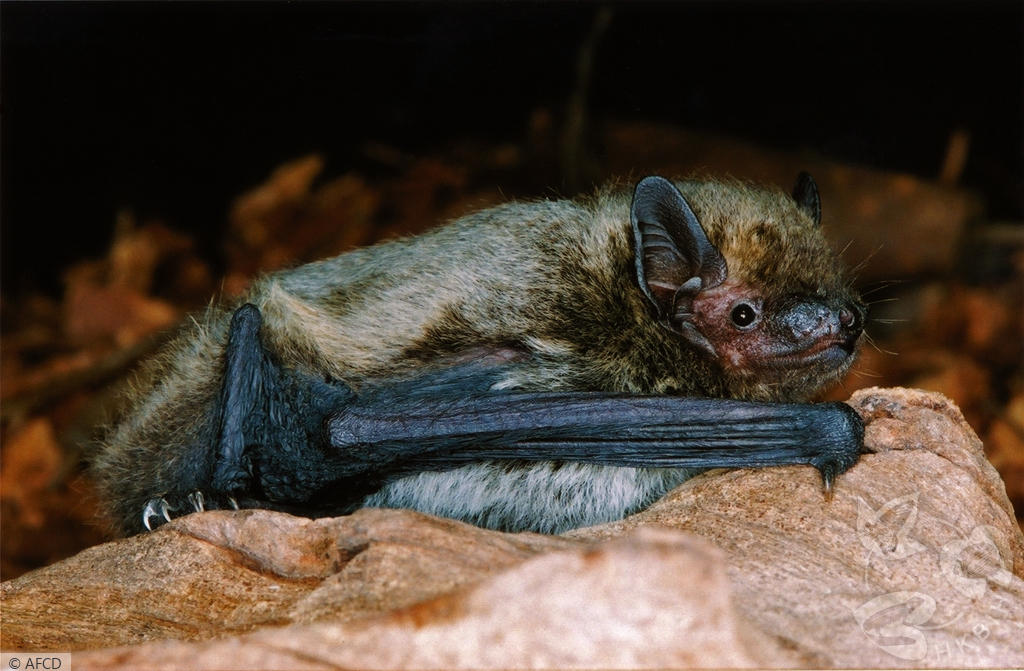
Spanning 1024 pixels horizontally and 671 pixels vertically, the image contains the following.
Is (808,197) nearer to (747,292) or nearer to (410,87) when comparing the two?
(747,292)

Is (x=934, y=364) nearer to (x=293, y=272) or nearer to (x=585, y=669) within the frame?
(x=293, y=272)

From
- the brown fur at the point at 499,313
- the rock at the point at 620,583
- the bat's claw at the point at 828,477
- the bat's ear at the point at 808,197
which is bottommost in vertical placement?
the rock at the point at 620,583

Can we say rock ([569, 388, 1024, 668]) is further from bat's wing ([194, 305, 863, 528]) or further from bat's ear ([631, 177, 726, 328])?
bat's ear ([631, 177, 726, 328])

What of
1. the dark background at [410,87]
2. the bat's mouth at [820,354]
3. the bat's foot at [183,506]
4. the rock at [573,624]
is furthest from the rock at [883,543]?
the dark background at [410,87]

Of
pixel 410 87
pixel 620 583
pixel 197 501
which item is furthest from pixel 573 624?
pixel 410 87

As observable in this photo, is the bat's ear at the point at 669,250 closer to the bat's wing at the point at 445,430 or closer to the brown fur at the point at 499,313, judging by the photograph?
the brown fur at the point at 499,313

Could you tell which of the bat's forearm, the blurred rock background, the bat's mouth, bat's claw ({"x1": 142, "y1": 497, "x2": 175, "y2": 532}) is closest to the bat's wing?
the bat's forearm
